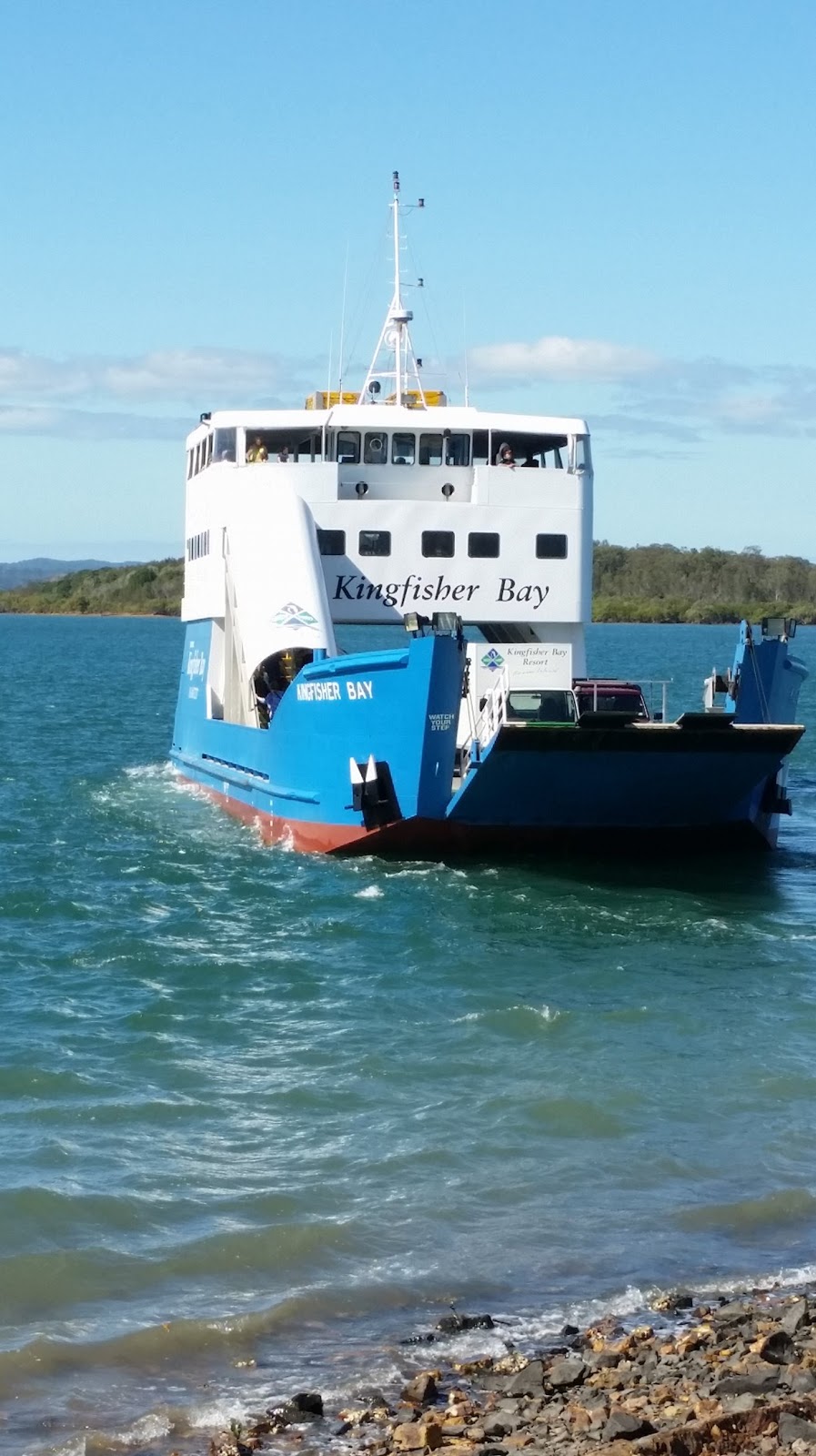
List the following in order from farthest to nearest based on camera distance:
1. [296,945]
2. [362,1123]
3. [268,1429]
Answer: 1. [296,945]
2. [362,1123]
3. [268,1429]

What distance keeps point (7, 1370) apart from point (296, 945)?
8206 millimetres

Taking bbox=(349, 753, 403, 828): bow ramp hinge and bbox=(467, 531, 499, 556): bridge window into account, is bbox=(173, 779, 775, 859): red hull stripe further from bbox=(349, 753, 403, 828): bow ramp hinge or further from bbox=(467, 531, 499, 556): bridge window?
bbox=(467, 531, 499, 556): bridge window

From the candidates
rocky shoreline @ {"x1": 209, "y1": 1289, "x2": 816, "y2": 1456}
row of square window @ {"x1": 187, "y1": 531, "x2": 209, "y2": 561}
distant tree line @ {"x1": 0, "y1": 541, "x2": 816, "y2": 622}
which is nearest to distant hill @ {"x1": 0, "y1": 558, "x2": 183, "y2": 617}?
distant tree line @ {"x1": 0, "y1": 541, "x2": 816, "y2": 622}

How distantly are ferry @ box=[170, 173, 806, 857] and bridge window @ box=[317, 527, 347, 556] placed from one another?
22 millimetres

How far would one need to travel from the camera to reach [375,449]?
21.3 metres

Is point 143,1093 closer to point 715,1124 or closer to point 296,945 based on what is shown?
point 715,1124

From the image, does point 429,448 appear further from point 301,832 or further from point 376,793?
point 376,793

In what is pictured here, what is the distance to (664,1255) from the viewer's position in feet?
27.4

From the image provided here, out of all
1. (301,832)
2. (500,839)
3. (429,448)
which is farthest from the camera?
(429,448)

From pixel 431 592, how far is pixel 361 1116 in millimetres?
10980

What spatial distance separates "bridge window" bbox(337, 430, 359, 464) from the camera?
2128 centimetres

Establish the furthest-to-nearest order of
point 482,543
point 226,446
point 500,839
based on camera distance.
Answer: point 226,446, point 482,543, point 500,839

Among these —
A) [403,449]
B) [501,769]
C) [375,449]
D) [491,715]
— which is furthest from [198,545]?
[501,769]

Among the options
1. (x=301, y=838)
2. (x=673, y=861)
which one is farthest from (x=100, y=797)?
(x=673, y=861)
